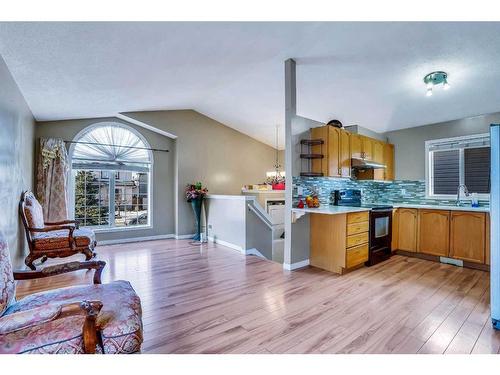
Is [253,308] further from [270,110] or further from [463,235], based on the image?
[270,110]

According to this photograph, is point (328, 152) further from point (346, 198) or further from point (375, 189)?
point (375, 189)

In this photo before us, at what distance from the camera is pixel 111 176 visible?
530 cm

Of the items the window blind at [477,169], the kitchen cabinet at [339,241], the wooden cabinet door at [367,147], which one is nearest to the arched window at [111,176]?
the kitchen cabinet at [339,241]

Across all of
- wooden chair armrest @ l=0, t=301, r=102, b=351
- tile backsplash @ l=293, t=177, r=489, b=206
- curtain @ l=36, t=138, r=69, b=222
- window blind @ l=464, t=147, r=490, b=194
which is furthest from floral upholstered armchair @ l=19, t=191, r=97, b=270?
window blind @ l=464, t=147, r=490, b=194

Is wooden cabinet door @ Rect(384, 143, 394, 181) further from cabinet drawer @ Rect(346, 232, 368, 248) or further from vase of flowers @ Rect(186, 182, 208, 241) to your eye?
vase of flowers @ Rect(186, 182, 208, 241)

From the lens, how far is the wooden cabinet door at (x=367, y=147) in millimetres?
4398

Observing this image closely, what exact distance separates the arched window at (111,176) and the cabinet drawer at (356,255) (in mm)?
4298

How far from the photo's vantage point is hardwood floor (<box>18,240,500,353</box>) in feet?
6.07

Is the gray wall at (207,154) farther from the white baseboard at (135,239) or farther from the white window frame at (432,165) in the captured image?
the white window frame at (432,165)

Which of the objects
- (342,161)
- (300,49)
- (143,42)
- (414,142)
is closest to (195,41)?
(143,42)

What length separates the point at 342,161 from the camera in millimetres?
3975

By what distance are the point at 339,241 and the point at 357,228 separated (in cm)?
36

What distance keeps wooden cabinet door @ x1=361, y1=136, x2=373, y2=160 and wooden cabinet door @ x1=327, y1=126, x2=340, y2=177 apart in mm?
787
